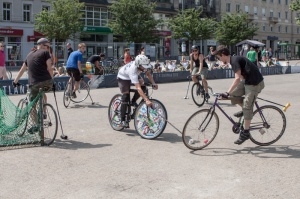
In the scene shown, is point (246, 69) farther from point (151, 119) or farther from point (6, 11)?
point (6, 11)

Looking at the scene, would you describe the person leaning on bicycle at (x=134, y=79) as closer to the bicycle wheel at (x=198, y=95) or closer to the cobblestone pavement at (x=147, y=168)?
the cobblestone pavement at (x=147, y=168)

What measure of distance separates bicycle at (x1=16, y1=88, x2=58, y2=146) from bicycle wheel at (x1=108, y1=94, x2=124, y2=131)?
5.22 ft

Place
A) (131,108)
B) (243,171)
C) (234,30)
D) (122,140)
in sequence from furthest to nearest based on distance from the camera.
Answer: (234,30) → (131,108) → (122,140) → (243,171)

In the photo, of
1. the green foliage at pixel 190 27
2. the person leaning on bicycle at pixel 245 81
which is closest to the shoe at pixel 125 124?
the person leaning on bicycle at pixel 245 81

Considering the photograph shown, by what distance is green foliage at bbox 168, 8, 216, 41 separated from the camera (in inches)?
2152

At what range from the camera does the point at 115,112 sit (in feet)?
30.0

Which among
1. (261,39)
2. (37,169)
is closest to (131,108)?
(37,169)

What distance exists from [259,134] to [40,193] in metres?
3.95

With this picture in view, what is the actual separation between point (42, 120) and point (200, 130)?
264cm

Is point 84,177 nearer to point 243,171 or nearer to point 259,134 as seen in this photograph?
point 243,171

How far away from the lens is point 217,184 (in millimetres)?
5527

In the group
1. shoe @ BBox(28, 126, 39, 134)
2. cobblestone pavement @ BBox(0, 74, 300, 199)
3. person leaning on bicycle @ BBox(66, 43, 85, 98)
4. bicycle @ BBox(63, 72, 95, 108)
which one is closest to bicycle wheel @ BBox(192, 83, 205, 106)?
bicycle @ BBox(63, 72, 95, 108)

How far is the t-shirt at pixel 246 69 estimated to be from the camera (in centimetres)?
713

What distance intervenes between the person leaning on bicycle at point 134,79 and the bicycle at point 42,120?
1.44m
